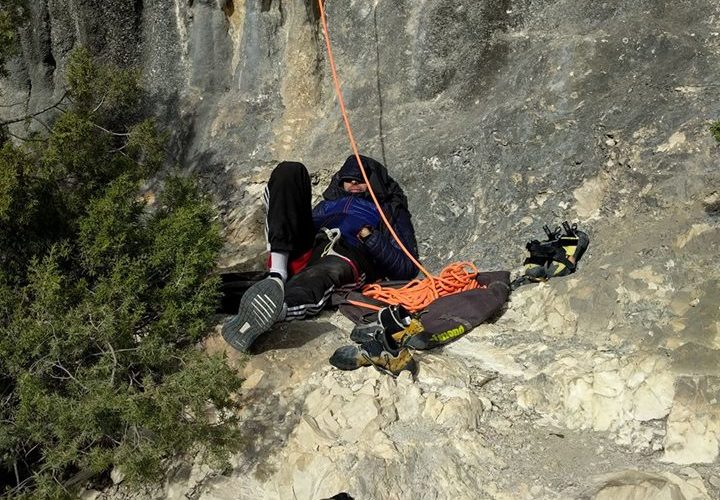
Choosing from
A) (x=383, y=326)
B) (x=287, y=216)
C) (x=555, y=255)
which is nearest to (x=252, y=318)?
(x=383, y=326)

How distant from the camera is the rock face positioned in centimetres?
324

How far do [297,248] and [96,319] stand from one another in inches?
60.1

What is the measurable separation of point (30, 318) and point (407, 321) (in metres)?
1.97

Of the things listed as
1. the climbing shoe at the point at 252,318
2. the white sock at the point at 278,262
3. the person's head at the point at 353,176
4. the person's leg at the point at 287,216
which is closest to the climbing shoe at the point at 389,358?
the climbing shoe at the point at 252,318

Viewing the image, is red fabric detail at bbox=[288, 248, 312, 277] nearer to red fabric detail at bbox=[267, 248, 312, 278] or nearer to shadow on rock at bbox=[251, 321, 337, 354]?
red fabric detail at bbox=[267, 248, 312, 278]

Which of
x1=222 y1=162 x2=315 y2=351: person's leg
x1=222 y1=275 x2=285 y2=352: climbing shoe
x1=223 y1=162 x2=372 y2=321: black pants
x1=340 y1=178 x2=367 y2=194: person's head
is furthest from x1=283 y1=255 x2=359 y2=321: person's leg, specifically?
x1=340 y1=178 x2=367 y2=194: person's head

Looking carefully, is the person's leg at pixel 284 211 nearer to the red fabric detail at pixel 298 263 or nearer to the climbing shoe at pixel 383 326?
Result: the red fabric detail at pixel 298 263

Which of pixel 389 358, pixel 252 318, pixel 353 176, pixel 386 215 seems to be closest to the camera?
pixel 389 358

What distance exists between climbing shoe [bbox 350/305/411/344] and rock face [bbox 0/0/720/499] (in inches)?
8.9

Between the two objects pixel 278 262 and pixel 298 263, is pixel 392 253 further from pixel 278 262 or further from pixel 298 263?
pixel 278 262

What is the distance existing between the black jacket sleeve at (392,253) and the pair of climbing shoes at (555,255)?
92 centimetres

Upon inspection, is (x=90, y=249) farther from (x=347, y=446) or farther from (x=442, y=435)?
(x=442, y=435)

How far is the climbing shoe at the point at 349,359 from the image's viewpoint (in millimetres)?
3742

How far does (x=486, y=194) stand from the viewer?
5.50 metres
